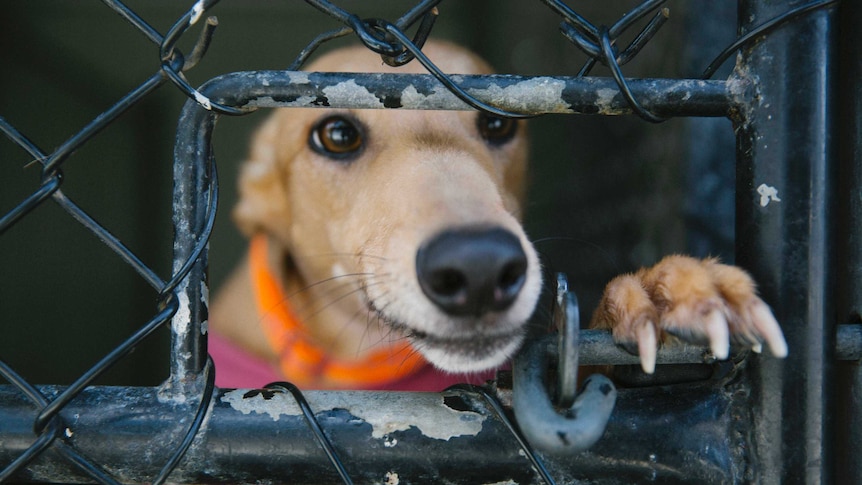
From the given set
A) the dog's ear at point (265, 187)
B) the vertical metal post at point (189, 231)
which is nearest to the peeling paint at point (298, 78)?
the vertical metal post at point (189, 231)

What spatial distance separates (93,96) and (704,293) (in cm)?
371

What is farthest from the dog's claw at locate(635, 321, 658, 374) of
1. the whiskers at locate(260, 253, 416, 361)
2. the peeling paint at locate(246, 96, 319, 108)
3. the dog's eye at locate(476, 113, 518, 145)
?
the whiskers at locate(260, 253, 416, 361)

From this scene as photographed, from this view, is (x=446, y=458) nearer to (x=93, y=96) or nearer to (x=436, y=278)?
(x=436, y=278)

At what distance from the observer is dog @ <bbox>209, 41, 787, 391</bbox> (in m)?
0.77

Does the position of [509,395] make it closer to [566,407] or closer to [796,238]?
[566,407]

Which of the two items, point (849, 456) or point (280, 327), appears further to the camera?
point (280, 327)

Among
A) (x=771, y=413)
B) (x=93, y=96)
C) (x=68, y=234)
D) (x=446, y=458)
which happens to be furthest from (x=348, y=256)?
(x=93, y=96)

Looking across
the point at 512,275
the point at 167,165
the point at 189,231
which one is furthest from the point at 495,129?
the point at 167,165

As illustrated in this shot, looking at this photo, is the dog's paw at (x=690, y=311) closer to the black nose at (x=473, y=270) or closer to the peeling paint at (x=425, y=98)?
the black nose at (x=473, y=270)

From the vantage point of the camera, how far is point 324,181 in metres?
1.75

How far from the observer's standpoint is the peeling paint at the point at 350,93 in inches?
26.1

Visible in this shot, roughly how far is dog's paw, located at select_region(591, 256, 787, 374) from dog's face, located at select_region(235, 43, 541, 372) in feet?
0.66

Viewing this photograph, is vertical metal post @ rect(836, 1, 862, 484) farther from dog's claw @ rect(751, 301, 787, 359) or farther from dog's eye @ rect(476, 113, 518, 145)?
dog's eye @ rect(476, 113, 518, 145)

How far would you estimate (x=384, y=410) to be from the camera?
0.67 meters
